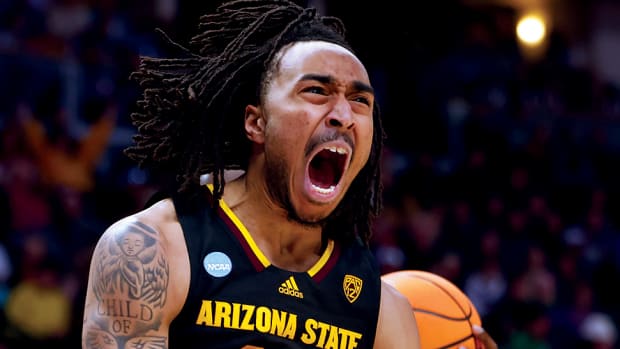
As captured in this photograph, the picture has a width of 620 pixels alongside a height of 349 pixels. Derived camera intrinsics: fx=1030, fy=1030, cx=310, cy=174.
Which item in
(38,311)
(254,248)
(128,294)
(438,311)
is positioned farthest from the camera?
(38,311)

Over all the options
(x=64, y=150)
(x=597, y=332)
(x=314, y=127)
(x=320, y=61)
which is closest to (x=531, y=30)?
(x=597, y=332)

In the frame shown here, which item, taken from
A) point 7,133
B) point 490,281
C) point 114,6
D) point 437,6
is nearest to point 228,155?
point 7,133

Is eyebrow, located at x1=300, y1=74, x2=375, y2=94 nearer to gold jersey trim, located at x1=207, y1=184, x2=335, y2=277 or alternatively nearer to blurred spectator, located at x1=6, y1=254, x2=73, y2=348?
gold jersey trim, located at x1=207, y1=184, x2=335, y2=277

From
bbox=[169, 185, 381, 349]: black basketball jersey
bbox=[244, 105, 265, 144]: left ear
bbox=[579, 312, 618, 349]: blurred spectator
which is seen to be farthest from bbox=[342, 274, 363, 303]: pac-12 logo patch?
bbox=[579, 312, 618, 349]: blurred spectator

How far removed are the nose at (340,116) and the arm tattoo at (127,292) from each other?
0.68 metres

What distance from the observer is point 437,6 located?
13594 millimetres

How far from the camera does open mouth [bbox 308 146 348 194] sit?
130 inches

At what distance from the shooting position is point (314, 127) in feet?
10.4

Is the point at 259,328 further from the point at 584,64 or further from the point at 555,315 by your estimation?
the point at 584,64

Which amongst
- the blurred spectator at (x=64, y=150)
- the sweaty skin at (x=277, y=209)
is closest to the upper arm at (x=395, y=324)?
the sweaty skin at (x=277, y=209)

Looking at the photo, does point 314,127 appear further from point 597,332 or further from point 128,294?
point 597,332

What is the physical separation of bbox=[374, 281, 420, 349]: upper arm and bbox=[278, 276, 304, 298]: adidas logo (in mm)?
343

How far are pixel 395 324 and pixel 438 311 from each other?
412mm

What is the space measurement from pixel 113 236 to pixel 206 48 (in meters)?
0.84
